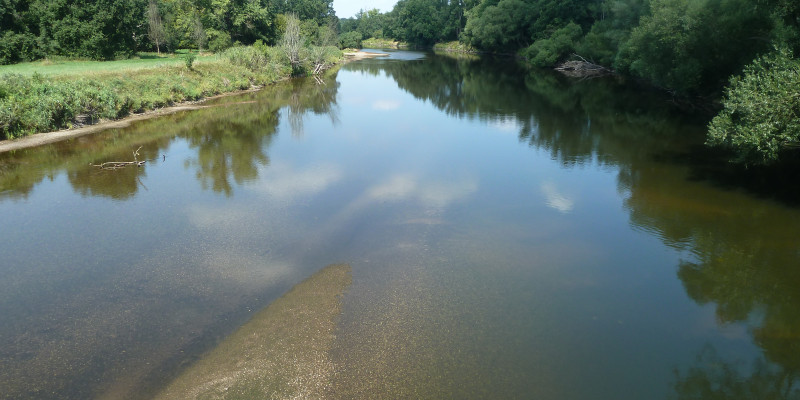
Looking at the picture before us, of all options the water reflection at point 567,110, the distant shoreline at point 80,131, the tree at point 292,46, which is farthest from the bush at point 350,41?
the distant shoreline at point 80,131

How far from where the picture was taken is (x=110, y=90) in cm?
2834

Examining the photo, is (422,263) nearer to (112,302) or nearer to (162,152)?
(112,302)

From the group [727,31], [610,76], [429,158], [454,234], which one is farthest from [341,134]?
[610,76]

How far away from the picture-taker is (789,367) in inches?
328

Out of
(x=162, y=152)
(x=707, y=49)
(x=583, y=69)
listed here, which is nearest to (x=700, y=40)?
(x=707, y=49)

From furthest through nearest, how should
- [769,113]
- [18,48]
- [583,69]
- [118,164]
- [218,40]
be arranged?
[583,69] < [218,40] < [18,48] < [118,164] < [769,113]

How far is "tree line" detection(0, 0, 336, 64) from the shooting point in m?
38.1

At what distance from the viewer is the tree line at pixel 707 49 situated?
47.7 feet

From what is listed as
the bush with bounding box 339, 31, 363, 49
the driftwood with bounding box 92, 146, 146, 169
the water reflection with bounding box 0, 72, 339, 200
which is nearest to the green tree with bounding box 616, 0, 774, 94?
the water reflection with bounding box 0, 72, 339, 200

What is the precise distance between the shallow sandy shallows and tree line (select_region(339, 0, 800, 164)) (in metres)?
13.6

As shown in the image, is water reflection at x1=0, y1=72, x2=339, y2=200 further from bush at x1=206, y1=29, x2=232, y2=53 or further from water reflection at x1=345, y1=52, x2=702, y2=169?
bush at x1=206, y1=29, x2=232, y2=53

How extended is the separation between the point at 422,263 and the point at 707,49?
25.6m

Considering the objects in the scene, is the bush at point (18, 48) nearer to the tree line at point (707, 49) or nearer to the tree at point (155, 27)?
the tree at point (155, 27)

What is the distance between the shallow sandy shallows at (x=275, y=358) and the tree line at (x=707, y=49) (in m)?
13.6
